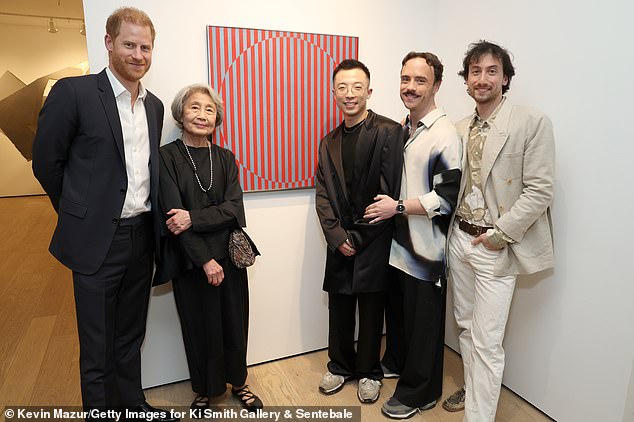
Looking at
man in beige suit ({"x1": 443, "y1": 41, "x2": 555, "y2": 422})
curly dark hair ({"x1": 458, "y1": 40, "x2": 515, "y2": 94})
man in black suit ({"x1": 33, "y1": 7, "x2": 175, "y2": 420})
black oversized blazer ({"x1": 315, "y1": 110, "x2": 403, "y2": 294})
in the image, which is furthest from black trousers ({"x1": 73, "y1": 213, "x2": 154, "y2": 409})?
curly dark hair ({"x1": 458, "y1": 40, "x2": 515, "y2": 94})

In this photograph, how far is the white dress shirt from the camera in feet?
6.11

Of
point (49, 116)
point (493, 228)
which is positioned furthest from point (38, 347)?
point (493, 228)

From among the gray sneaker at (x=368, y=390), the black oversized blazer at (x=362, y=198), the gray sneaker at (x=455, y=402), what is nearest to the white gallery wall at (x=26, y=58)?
the black oversized blazer at (x=362, y=198)

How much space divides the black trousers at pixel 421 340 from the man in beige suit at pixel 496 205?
189 millimetres

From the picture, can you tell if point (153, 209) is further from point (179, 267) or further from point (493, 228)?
point (493, 228)

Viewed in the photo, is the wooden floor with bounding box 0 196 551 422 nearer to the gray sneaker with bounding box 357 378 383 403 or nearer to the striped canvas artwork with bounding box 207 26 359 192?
the gray sneaker with bounding box 357 378 383 403

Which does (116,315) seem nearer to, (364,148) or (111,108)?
(111,108)

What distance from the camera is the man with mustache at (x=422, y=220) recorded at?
2.05 metres

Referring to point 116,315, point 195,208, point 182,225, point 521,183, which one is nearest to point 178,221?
point 182,225

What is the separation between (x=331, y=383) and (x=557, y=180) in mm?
1545

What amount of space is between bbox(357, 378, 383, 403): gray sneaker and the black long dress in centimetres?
62

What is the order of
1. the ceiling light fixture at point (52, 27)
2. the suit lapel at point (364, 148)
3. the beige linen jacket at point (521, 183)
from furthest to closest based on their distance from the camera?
the ceiling light fixture at point (52, 27) < the suit lapel at point (364, 148) < the beige linen jacket at point (521, 183)

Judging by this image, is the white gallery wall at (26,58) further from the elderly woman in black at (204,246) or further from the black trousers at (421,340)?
the black trousers at (421,340)

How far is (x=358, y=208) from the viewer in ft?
7.41
